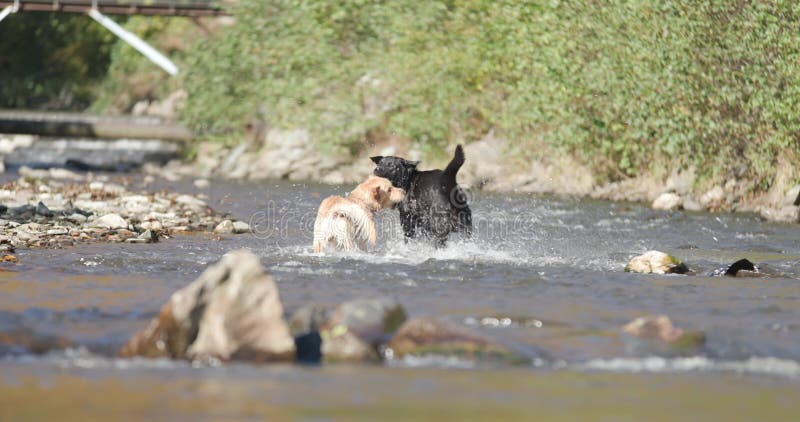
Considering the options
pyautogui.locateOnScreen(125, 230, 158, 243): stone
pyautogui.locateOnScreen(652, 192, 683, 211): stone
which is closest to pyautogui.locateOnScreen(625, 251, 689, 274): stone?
pyautogui.locateOnScreen(125, 230, 158, 243): stone

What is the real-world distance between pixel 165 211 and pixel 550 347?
1213 cm

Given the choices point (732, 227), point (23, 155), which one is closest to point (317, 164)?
point (23, 155)

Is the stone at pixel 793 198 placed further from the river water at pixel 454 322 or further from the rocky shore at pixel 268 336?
the rocky shore at pixel 268 336

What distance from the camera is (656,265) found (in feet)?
40.3

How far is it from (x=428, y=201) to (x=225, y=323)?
19.7 feet

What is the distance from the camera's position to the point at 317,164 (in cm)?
3225

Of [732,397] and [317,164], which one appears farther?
[317,164]

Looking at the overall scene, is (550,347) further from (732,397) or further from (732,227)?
(732,227)

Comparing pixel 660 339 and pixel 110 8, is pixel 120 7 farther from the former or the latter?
pixel 660 339

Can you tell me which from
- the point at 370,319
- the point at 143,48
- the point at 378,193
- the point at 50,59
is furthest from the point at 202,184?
the point at 50,59

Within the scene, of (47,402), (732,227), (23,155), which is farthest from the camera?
(23,155)

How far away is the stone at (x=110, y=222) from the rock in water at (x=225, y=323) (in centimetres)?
812

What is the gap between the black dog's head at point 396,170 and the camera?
1335cm

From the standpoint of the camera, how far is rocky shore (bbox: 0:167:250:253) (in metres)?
14.6
